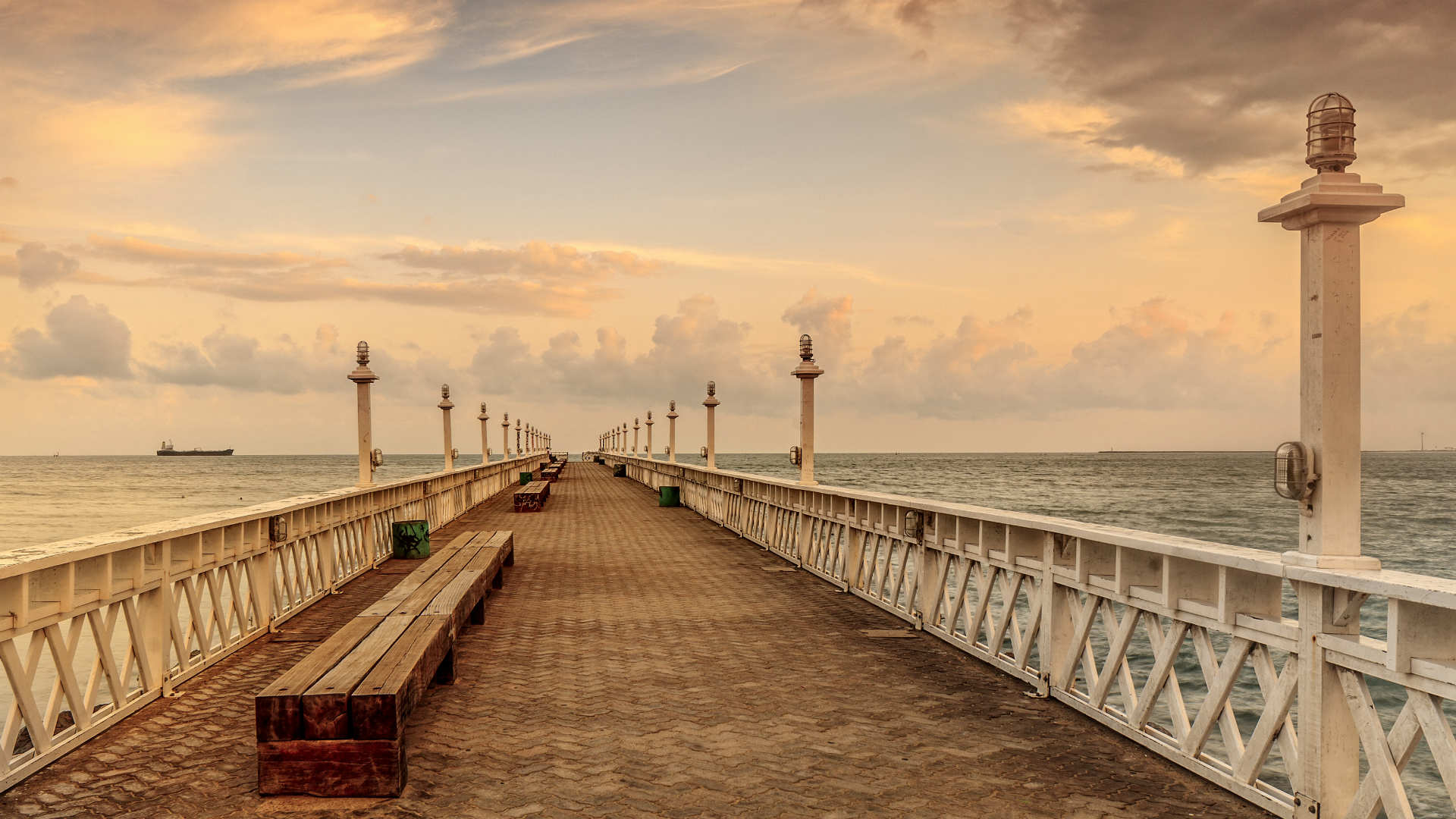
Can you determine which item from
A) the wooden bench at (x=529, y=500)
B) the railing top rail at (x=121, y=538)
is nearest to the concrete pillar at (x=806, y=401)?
the railing top rail at (x=121, y=538)

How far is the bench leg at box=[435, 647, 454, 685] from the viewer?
698cm

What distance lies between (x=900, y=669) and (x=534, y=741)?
3039 millimetres

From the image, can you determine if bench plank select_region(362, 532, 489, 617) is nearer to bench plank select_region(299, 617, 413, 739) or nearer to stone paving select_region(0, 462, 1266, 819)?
stone paving select_region(0, 462, 1266, 819)

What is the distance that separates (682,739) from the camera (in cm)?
575

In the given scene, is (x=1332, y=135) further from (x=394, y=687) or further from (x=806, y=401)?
(x=806, y=401)

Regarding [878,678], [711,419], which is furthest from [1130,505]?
[878,678]

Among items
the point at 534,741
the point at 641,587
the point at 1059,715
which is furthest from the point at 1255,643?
the point at 641,587

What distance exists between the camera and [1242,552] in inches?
193

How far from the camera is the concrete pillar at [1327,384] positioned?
14.1 feet

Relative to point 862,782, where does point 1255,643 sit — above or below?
above

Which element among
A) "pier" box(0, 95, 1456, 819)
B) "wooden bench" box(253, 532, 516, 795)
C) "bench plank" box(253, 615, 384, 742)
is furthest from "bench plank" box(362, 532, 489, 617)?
Result: "bench plank" box(253, 615, 384, 742)

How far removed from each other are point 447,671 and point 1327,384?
566 cm

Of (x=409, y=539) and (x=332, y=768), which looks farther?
(x=409, y=539)

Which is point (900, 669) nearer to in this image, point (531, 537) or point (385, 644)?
point (385, 644)
